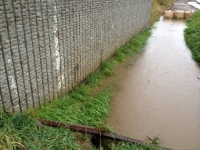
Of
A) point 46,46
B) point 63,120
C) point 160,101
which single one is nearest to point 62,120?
point 63,120

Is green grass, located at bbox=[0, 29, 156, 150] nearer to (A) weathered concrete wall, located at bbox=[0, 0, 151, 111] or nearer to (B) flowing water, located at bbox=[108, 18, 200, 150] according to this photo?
(A) weathered concrete wall, located at bbox=[0, 0, 151, 111]

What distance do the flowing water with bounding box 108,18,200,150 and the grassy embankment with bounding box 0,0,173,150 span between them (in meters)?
0.38

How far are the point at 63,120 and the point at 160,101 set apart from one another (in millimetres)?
2462

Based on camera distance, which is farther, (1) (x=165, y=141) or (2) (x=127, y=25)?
(2) (x=127, y=25)

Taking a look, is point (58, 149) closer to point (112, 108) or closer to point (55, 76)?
point (55, 76)

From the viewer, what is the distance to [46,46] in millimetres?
4020

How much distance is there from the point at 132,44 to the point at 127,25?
2.89 feet

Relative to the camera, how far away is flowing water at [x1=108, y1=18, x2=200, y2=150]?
13.7ft

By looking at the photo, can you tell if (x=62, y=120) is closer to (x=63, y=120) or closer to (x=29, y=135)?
(x=63, y=120)

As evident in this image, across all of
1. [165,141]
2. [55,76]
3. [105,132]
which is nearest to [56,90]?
[55,76]

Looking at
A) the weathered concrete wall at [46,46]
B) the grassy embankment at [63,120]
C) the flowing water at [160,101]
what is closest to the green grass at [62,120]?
the grassy embankment at [63,120]

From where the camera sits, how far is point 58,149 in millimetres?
2918

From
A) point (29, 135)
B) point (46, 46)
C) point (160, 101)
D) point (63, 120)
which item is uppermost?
point (46, 46)

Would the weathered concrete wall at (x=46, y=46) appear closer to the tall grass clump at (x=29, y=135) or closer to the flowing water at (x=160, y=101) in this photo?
the tall grass clump at (x=29, y=135)
